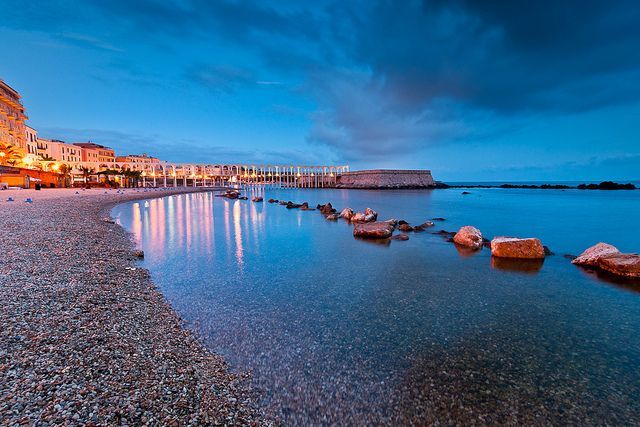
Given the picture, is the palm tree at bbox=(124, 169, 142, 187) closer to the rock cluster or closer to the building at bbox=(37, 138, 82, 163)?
the building at bbox=(37, 138, 82, 163)

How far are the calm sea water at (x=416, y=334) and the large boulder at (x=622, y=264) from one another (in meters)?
0.90

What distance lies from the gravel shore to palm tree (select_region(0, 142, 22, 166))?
57.4 metres

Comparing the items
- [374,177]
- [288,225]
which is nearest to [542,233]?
[288,225]

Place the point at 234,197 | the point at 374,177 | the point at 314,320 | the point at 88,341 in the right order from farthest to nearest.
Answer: the point at 374,177, the point at 234,197, the point at 314,320, the point at 88,341

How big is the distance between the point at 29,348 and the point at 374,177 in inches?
5015

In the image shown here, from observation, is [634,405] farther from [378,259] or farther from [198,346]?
[378,259]

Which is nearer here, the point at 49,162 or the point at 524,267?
the point at 524,267

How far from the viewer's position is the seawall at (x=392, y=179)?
125500mm

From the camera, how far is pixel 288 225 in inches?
894

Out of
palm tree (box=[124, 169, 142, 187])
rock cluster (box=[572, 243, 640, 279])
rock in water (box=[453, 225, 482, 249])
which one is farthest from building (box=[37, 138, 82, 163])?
rock cluster (box=[572, 243, 640, 279])

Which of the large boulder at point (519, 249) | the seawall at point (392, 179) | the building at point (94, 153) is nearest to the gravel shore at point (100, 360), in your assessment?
the large boulder at point (519, 249)

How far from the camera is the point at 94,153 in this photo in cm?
11500

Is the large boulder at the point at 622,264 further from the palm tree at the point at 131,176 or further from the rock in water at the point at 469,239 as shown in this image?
the palm tree at the point at 131,176

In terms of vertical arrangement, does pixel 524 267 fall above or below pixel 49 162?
below
